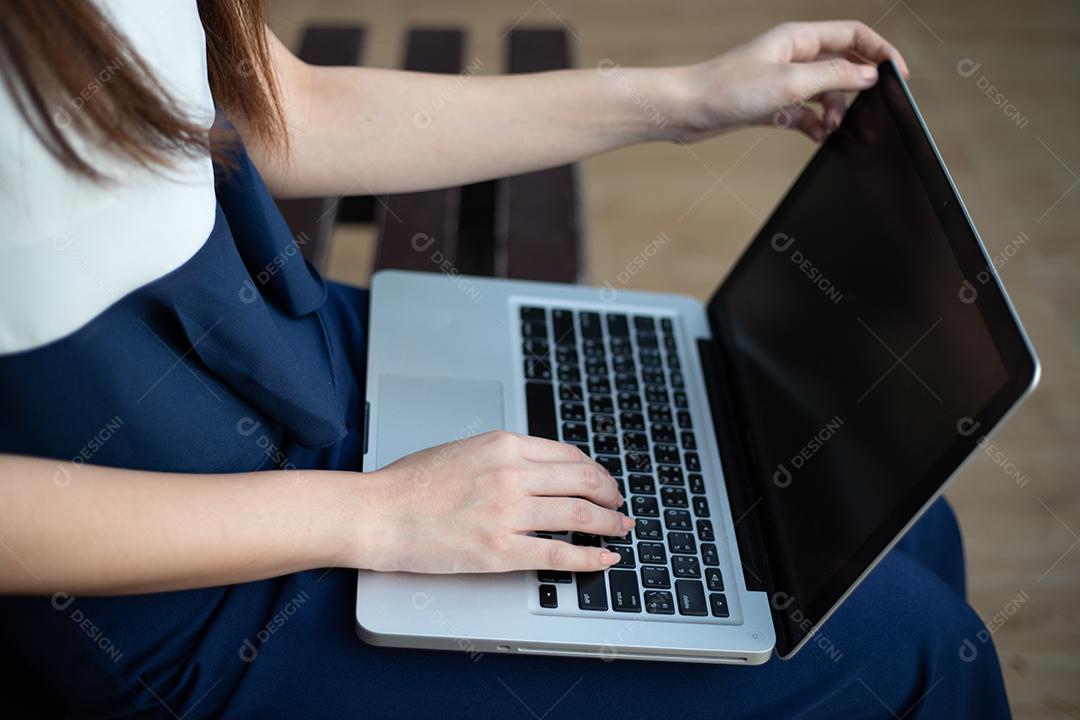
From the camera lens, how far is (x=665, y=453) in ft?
3.09

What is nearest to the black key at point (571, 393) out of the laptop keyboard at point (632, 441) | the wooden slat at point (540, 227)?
the laptop keyboard at point (632, 441)

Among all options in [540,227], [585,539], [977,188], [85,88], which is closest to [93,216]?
[85,88]

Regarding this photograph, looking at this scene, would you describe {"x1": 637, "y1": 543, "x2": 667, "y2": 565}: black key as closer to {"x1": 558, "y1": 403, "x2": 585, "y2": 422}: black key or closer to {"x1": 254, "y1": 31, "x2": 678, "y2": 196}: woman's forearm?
{"x1": 558, "y1": 403, "x2": 585, "y2": 422}: black key

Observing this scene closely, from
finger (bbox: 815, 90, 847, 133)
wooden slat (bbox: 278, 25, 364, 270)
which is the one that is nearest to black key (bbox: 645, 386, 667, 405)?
finger (bbox: 815, 90, 847, 133)

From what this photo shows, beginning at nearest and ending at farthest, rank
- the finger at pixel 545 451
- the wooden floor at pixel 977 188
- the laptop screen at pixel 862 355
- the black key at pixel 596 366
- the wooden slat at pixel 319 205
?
the laptop screen at pixel 862 355 → the finger at pixel 545 451 → the black key at pixel 596 366 → the wooden slat at pixel 319 205 → the wooden floor at pixel 977 188

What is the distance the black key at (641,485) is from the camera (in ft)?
2.95

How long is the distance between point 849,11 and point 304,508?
2290 millimetres

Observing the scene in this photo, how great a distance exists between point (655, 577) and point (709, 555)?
0.20ft

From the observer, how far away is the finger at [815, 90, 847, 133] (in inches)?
39.3

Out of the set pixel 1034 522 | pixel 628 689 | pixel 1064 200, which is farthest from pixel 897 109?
pixel 1064 200

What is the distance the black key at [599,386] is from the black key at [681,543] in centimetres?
18

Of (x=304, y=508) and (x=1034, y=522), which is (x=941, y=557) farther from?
(x=304, y=508)

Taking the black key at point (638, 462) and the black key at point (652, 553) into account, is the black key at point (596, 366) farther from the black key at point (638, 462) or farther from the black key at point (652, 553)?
the black key at point (652, 553)

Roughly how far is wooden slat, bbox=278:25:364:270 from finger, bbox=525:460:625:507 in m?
0.50
